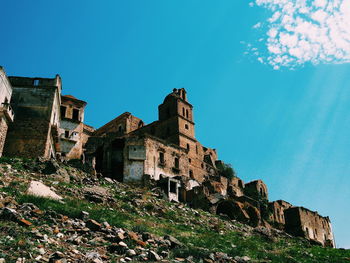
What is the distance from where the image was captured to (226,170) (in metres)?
50.4

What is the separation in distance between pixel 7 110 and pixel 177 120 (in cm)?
2387

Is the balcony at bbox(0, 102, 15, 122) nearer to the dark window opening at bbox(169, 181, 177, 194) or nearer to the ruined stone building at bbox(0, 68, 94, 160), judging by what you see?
the ruined stone building at bbox(0, 68, 94, 160)

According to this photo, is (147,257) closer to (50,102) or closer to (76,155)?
(50,102)

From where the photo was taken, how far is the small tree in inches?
1958

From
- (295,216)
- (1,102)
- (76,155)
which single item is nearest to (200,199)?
(76,155)

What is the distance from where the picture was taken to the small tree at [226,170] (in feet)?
163

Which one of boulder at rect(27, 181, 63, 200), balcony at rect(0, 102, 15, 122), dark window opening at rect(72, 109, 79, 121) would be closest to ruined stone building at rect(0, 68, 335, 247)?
balcony at rect(0, 102, 15, 122)

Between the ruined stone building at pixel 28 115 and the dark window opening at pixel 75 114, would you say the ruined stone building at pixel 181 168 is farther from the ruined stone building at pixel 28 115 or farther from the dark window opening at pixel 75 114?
the ruined stone building at pixel 28 115

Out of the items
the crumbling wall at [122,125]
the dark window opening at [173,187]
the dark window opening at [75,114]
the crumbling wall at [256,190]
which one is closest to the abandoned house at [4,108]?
the dark window opening at [75,114]

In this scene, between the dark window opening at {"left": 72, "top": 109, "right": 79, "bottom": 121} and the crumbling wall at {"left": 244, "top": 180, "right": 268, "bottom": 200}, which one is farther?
the crumbling wall at {"left": 244, "top": 180, "right": 268, "bottom": 200}

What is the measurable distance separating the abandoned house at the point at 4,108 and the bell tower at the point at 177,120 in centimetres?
2191

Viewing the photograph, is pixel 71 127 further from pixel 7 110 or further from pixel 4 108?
pixel 4 108

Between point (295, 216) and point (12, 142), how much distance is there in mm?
34682

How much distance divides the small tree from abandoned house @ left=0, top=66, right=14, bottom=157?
31.7m
